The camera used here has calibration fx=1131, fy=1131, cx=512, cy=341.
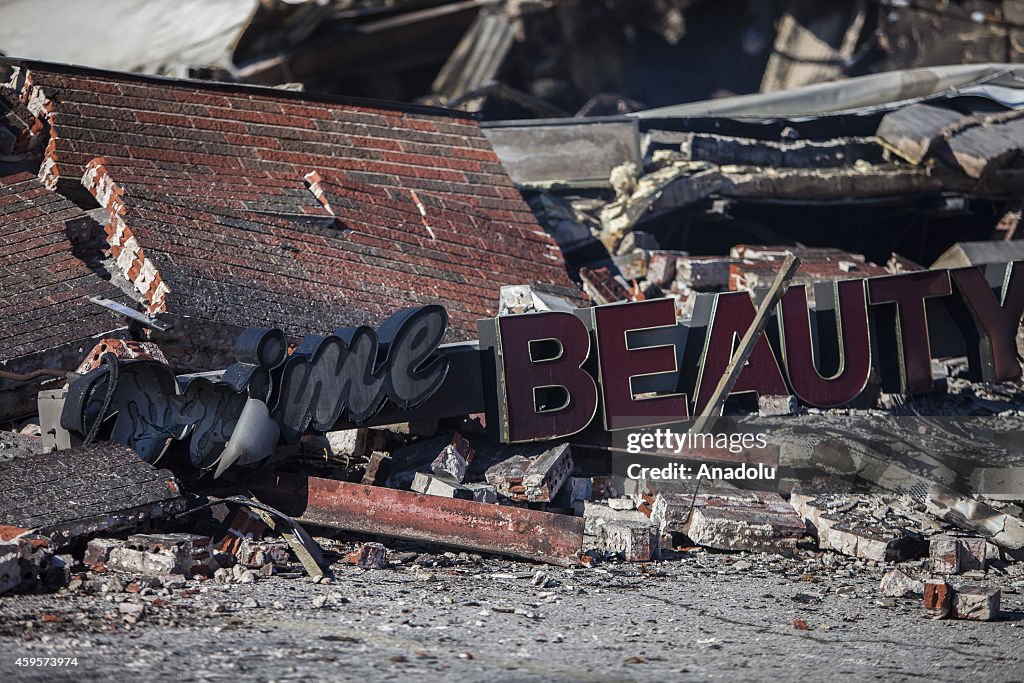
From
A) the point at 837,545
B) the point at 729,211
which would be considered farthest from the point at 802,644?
the point at 729,211

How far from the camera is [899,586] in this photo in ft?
22.9

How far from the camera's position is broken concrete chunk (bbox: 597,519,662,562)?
25.0 feet

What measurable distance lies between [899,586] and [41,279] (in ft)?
22.3

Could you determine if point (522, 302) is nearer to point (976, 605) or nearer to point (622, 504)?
point (622, 504)

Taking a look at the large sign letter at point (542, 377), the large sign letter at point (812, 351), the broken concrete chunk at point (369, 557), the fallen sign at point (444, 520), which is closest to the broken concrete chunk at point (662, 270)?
the large sign letter at point (812, 351)

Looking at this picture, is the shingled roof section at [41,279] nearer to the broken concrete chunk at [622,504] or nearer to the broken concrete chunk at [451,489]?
the broken concrete chunk at [451,489]

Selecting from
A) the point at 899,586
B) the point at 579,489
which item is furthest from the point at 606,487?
the point at 899,586

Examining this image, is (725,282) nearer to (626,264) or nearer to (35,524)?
(626,264)

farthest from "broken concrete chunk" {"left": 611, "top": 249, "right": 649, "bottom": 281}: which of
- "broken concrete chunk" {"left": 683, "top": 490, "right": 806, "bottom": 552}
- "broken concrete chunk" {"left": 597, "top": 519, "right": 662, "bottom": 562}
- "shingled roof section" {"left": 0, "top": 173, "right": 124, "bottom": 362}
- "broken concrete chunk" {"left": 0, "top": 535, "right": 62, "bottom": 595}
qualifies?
"broken concrete chunk" {"left": 0, "top": 535, "right": 62, "bottom": 595}

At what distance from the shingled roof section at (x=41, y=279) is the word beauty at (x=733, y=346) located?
315cm

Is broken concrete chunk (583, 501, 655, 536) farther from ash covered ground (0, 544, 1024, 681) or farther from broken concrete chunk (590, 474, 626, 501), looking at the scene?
ash covered ground (0, 544, 1024, 681)

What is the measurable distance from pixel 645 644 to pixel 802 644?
2.84ft

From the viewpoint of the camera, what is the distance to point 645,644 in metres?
5.86

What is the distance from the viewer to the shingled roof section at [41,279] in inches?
340
